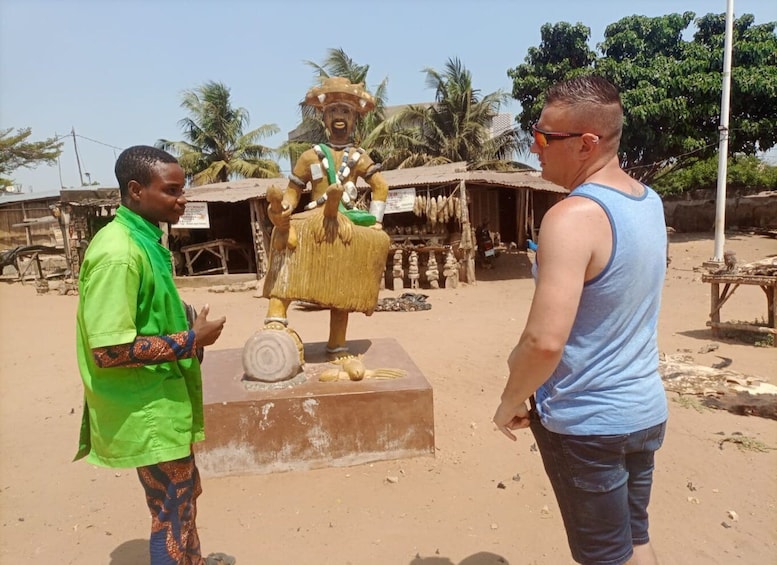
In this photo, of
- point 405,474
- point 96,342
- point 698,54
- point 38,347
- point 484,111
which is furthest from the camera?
point 484,111

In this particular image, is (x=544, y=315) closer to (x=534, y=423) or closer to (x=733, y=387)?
(x=534, y=423)

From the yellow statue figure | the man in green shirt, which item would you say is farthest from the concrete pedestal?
the man in green shirt

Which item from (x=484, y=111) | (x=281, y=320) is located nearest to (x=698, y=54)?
(x=484, y=111)

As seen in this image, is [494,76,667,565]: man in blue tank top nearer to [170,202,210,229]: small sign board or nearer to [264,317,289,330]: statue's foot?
[264,317,289,330]: statue's foot

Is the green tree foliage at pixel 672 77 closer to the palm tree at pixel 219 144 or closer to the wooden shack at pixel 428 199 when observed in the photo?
the wooden shack at pixel 428 199

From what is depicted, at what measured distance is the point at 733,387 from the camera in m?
4.40

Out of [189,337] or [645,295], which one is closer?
[645,295]

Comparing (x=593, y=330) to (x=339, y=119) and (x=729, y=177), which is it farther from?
(x=729, y=177)

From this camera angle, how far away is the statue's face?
3984 millimetres

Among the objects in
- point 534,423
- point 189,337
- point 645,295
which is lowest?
point 534,423

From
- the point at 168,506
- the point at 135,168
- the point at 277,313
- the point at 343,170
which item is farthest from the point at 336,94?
the point at 168,506

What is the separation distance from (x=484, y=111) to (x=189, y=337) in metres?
18.4

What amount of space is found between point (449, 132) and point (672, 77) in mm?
7266

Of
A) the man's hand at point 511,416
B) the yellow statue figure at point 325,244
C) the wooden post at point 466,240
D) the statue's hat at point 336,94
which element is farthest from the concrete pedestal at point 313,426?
the wooden post at point 466,240
